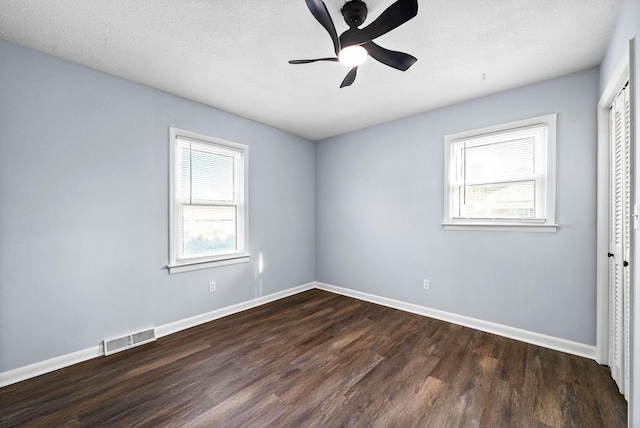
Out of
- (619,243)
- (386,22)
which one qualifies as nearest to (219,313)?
(386,22)

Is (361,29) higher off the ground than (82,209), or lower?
higher

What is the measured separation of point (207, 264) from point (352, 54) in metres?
2.72

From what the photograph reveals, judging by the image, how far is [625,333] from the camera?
6.49 ft

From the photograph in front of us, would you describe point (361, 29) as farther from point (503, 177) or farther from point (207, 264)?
point (207, 264)

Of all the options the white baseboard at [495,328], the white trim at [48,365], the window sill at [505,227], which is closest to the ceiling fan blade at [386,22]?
the window sill at [505,227]

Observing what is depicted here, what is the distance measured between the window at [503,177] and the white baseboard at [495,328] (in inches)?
41.0

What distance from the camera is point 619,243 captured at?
2.03 meters

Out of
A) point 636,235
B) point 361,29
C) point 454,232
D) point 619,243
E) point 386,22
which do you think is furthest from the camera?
point 454,232

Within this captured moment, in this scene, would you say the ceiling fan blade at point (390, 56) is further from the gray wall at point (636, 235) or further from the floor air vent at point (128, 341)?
the floor air vent at point (128, 341)

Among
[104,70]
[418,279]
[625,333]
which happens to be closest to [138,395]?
[104,70]

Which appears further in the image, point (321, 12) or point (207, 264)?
point (207, 264)

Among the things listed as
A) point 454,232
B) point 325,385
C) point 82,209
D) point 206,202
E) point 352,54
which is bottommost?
point 325,385

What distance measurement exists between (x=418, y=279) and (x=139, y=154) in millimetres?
3504

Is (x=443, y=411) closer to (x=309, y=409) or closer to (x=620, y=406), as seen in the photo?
(x=309, y=409)
